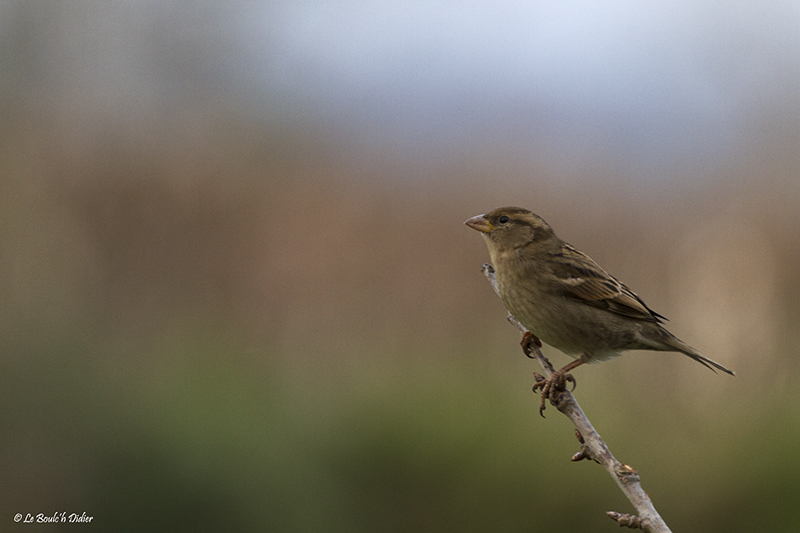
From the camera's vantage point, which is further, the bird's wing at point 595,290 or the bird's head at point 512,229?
the bird's head at point 512,229

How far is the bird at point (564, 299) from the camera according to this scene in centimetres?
283

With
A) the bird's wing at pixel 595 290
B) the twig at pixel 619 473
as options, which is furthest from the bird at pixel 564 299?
the twig at pixel 619 473

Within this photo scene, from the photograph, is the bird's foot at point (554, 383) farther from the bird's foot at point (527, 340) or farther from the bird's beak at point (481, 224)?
the bird's beak at point (481, 224)

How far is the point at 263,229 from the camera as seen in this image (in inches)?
289

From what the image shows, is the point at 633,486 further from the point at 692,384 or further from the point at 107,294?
the point at 107,294

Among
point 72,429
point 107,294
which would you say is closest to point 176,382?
point 72,429

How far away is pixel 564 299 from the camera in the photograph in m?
2.92

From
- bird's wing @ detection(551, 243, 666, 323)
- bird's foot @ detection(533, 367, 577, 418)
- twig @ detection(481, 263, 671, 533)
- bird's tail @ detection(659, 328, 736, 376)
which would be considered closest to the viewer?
twig @ detection(481, 263, 671, 533)

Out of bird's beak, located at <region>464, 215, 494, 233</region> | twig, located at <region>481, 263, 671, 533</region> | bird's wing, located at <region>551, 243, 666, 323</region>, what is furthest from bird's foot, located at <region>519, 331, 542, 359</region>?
twig, located at <region>481, 263, 671, 533</region>

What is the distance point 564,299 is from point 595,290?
16 cm

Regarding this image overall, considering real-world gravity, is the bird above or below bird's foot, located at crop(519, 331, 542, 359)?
above

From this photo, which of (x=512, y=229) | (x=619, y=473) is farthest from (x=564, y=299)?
(x=619, y=473)

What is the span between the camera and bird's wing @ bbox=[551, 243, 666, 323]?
296 centimetres

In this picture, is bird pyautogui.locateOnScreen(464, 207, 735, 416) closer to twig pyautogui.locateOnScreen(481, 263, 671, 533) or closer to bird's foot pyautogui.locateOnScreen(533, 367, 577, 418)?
bird's foot pyautogui.locateOnScreen(533, 367, 577, 418)
